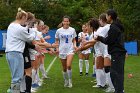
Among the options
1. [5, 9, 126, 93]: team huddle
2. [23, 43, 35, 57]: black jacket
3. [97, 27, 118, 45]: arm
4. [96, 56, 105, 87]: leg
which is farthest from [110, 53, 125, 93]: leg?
[96, 56, 105, 87]: leg

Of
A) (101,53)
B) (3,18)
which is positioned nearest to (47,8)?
(3,18)

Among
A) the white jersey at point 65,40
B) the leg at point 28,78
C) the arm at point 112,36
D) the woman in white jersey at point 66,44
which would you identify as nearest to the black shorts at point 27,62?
the leg at point 28,78

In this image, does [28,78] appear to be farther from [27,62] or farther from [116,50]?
[116,50]

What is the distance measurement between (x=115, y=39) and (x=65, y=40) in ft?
13.1

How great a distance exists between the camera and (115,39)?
10289mm

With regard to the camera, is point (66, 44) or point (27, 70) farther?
point (66, 44)

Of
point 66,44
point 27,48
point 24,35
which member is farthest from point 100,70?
point 24,35

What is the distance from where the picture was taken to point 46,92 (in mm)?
12570

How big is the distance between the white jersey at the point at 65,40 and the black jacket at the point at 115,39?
352 centimetres

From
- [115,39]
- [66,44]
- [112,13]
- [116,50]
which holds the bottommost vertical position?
[116,50]

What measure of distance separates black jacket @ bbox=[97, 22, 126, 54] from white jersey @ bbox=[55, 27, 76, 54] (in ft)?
11.6

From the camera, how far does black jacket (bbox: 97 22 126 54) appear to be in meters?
→ 10.2

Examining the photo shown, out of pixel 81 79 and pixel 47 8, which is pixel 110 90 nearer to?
pixel 81 79

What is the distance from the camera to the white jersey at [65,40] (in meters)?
14.0
